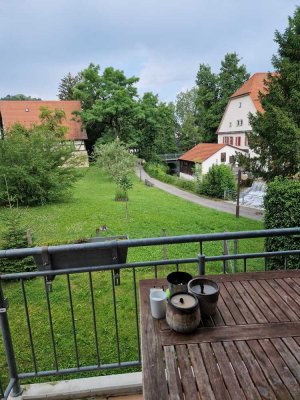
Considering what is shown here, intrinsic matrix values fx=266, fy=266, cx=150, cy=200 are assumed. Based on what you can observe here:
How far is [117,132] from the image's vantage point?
93.5ft

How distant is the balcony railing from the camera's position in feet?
6.23

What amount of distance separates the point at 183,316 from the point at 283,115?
450 inches

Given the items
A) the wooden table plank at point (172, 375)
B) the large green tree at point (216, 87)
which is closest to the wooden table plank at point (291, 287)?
the wooden table plank at point (172, 375)

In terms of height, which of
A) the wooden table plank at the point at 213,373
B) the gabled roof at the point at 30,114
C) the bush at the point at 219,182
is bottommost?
the bush at the point at 219,182

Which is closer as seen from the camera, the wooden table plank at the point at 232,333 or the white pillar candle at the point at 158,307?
the wooden table plank at the point at 232,333

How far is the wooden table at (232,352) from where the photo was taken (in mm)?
1037

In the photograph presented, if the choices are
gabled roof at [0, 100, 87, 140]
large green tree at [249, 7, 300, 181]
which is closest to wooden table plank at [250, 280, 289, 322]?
large green tree at [249, 7, 300, 181]

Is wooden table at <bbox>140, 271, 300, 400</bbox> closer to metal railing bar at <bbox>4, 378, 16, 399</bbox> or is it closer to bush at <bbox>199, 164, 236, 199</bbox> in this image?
metal railing bar at <bbox>4, 378, 16, 399</bbox>

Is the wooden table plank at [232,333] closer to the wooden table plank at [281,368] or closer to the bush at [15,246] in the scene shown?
the wooden table plank at [281,368]

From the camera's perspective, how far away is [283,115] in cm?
1069

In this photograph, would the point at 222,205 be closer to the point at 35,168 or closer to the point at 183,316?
the point at 35,168

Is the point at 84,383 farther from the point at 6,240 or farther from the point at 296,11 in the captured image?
the point at 296,11

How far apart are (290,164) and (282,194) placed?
5.55 meters

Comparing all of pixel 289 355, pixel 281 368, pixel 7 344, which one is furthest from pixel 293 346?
pixel 7 344
